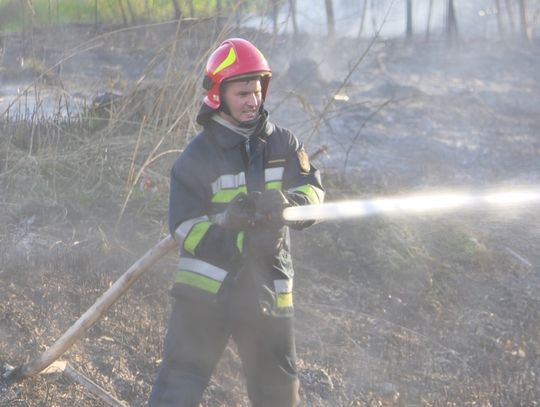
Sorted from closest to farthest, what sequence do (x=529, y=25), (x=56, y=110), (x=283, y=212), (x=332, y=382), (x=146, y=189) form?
(x=283, y=212)
(x=332, y=382)
(x=146, y=189)
(x=56, y=110)
(x=529, y=25)

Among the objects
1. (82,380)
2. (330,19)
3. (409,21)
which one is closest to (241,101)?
(82,380)

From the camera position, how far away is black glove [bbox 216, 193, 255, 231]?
344 centimetres

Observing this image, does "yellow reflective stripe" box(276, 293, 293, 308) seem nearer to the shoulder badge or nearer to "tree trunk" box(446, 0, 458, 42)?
the shoulder badge

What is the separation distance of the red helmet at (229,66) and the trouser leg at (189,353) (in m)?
0.81

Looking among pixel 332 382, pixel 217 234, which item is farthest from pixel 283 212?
pixel 332 382

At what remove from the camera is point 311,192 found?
12.6ft

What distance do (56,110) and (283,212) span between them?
15.0ft

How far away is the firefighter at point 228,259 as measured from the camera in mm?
3645

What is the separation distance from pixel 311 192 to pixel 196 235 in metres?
0.52

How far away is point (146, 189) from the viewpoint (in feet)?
21.9

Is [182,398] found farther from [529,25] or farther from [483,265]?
[529,25]

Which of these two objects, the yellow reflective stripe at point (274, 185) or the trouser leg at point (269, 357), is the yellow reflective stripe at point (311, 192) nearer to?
the yellow reflective stripe at point (274, 185)

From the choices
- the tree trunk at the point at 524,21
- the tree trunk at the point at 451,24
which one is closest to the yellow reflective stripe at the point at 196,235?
the tree trunk at the point at 451,24

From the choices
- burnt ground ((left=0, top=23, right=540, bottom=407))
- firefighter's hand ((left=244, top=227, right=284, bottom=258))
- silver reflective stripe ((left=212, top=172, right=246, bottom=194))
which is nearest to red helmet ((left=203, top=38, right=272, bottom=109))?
silver reflective stripe ((left=212, top=172, right=246, bottom=194))
